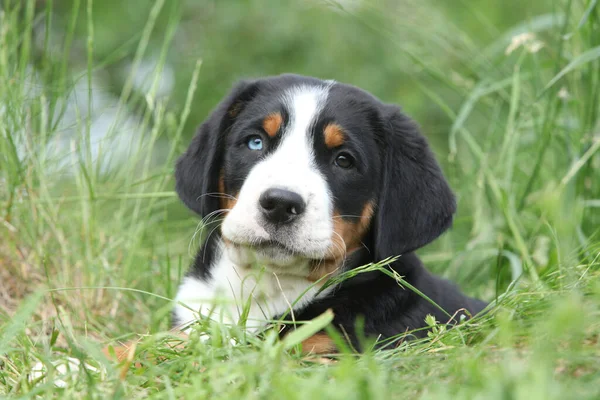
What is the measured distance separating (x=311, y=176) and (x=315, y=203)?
14 centimetres

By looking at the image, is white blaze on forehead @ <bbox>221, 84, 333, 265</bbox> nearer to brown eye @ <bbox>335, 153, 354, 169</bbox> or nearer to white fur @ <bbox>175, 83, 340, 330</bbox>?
white fur @ <bbox>175, 83, 340, 330</bbox>

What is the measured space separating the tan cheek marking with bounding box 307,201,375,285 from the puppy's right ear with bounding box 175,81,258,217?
0.62 meters

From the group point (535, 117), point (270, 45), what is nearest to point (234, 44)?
point (270, 45)

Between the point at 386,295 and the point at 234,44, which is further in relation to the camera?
the point at 234,44

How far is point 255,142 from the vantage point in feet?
11.6

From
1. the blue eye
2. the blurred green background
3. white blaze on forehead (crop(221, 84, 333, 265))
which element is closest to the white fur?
white blaze on forehead (crop(221, 84, 333, 265))

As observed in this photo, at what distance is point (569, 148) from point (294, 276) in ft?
6.54

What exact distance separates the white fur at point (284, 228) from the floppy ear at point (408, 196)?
0.32m

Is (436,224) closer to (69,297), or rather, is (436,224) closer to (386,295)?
(386,295)

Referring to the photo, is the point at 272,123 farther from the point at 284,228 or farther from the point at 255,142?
the point at 284,228

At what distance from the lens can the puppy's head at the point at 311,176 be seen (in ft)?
10.3

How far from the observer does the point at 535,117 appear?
486 centimetres

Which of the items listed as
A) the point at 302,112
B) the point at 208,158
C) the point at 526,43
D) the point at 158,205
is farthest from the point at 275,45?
the point at 302,112

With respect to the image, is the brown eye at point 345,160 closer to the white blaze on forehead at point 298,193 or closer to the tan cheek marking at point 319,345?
the white blaze on forehead at point 298,193
